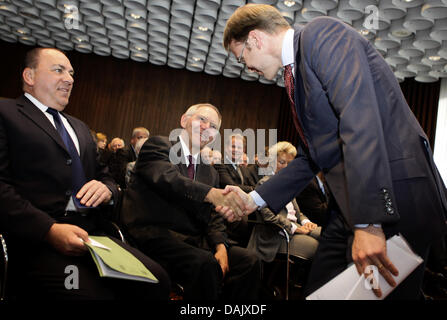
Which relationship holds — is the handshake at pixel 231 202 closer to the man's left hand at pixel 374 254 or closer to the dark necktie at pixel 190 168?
the dark necktie at pixel 190 168

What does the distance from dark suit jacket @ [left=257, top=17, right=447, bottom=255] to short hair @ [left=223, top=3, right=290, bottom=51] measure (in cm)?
20

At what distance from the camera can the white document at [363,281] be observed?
3.32 ft

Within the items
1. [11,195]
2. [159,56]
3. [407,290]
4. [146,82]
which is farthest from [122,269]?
[146,82]

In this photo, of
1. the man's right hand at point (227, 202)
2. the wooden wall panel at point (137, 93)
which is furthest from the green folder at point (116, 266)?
the wooden wall panel at point (137, 93)

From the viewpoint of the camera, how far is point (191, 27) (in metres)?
7.81

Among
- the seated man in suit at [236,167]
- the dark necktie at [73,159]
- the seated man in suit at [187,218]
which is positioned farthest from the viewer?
the seated man in suit at [236,167]

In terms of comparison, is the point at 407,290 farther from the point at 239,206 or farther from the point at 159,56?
the point at 159,56

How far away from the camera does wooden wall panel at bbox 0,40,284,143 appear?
1059 cm

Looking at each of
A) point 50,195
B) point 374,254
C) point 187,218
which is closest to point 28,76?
point 50,195

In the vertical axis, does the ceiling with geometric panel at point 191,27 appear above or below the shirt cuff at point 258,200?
above

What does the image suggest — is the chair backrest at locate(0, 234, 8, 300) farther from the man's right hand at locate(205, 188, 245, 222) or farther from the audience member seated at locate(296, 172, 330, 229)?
the audience member seated at locate(296, 172, 330, 229)

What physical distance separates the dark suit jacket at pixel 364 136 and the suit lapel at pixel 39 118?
1392mm

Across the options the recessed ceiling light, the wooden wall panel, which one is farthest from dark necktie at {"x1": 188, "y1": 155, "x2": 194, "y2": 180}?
the wooden wall panel
